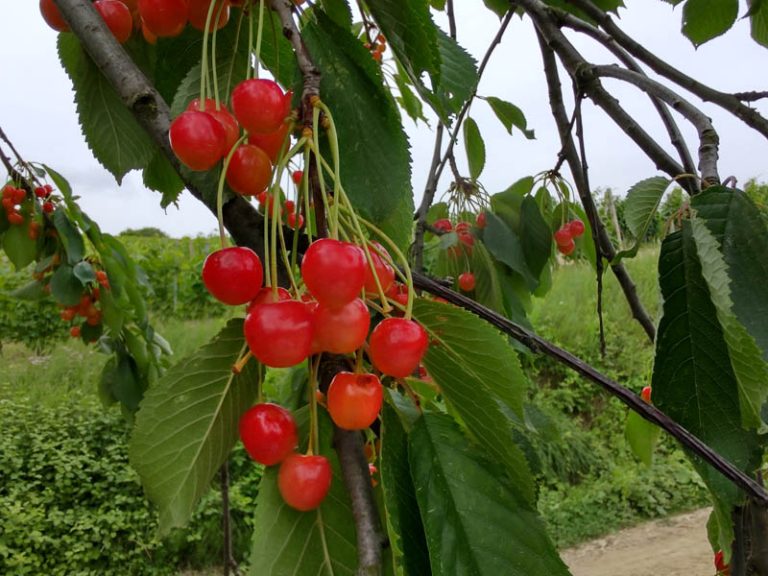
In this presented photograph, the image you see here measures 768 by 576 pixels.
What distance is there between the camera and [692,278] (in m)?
0.57

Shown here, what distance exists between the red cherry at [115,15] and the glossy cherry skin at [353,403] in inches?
17.5

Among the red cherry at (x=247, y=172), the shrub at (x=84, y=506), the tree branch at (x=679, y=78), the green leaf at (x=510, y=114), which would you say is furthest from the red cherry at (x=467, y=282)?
the shrub at (x=84, y=506)

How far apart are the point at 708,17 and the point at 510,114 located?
0.78m

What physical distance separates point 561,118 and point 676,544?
4.33m

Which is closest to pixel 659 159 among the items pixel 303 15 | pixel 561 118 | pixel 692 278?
pixel 692 278

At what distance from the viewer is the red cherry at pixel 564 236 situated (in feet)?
7.30

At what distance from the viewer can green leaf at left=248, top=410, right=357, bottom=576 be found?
0.47 meters

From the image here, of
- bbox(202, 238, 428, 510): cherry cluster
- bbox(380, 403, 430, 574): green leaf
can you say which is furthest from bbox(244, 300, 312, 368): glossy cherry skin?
bbox(380, 403, 430, 574): green leaf

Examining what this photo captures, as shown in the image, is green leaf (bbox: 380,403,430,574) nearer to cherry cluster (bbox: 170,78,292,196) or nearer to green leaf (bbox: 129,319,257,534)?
green leaf (bbox: 129,319,257,534)

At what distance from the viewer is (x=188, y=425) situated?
1.61 feet

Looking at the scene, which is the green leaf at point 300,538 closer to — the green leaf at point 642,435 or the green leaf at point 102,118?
the green leaf at point 102,118

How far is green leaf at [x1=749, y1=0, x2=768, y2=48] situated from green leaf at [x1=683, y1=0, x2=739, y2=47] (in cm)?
3

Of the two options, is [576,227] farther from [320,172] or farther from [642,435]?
[320,172]

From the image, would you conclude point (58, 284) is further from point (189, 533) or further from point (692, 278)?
point (189, 533)
